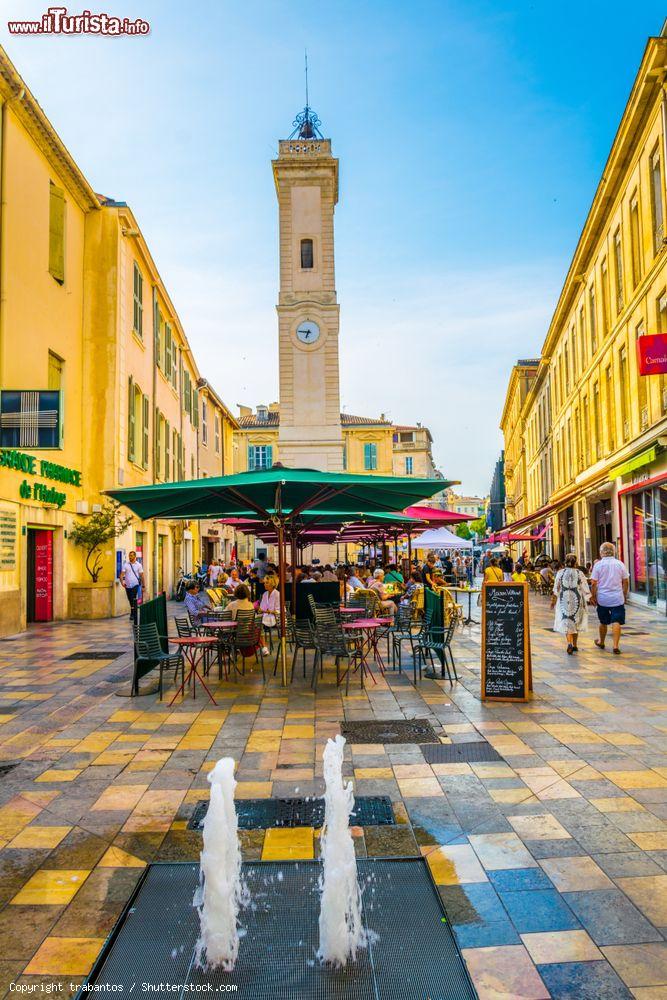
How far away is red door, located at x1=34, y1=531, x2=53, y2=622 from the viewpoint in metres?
16.5

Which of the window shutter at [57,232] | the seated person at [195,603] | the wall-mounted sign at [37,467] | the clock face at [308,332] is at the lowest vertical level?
the seated person at [195,603]

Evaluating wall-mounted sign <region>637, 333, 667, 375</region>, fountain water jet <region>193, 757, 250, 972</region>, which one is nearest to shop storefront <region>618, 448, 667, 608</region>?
wall-mounted sign <region>637, 333, 667, 375</region>

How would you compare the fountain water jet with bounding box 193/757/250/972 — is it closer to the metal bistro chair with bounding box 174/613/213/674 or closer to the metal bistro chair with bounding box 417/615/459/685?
the metal bistro chair with bounding box 174/613/213/674

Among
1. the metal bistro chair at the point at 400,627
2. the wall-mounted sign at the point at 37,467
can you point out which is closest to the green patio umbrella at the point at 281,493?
the metal bistro chair at the point at 400,627

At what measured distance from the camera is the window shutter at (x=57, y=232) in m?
16.2

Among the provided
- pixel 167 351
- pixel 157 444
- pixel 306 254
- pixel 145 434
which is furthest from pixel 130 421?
pixel 306 254

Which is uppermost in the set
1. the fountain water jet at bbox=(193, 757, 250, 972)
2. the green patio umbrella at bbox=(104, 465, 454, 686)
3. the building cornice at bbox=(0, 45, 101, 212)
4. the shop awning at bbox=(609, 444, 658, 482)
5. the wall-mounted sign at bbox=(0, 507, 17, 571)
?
the building cornice at bbox=(0, 45, 101, 212)

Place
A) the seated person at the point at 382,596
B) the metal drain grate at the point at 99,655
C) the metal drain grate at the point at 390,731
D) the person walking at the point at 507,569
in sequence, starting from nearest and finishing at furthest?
the metal drain grate at the point at 390,731 → the metal drain grate at the point at 99,655 → the seated person at the point at 382,596 → the person walking at the point at 507,569

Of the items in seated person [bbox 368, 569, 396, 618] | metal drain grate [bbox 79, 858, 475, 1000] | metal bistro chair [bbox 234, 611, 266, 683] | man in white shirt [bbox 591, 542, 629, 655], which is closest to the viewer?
metal drain grate [bbox 79, 858, 475, 1000]

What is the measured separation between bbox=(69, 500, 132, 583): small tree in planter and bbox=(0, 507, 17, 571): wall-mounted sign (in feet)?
11.0

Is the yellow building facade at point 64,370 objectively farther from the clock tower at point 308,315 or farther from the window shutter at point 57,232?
the clock tower at point 308,315

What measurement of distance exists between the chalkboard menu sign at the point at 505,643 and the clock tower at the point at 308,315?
98.6ft

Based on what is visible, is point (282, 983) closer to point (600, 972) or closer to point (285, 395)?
point (600, 972)

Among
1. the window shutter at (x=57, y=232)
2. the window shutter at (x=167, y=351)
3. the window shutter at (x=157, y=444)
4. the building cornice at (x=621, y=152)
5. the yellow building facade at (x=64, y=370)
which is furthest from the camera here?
the window shutter at (x=167, y=351)
